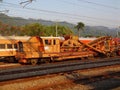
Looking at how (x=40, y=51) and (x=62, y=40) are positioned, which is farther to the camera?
(x=62, y=40)

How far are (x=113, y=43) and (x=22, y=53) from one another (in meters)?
14.6

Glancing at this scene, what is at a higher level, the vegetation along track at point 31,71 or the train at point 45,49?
the vegetation along track at point 31,71

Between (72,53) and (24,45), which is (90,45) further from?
(24,45)

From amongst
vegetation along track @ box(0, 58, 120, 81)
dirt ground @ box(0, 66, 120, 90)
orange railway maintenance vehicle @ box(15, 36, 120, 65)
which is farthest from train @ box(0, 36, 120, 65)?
dirt ground @ box(0, 66, 120, 90)

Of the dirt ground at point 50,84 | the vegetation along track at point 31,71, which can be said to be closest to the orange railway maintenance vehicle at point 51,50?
the vegetation along track at point 31,71

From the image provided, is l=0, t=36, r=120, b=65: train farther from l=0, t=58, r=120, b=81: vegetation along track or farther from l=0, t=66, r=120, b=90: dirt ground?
l=0, t=66, r=120, b=90: dirt ground

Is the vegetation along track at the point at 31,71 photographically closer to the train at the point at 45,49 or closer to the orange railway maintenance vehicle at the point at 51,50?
the orange railway maintenance vehicle at the point at 51,50

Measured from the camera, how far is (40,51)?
91.5ft

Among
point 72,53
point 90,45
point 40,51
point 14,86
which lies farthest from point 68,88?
point 90,45

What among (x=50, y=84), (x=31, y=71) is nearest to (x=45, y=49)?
(x=31, y=71)

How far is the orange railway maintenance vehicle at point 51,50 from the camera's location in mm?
27259

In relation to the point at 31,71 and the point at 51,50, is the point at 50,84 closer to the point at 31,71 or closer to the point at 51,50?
the point at 31,71

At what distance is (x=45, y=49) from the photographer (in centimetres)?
2834

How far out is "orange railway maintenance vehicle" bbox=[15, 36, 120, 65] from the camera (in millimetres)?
27259
